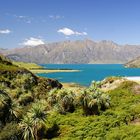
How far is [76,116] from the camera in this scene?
105 m

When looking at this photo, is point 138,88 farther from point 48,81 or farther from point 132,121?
point 48,81

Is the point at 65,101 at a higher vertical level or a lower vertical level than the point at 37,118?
higher

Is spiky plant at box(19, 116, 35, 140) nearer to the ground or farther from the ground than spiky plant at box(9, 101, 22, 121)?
nearer to the ground

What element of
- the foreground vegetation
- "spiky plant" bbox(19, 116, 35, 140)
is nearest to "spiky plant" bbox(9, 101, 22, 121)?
the foreground vegetation

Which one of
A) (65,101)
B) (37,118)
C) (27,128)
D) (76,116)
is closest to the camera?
(27,128)

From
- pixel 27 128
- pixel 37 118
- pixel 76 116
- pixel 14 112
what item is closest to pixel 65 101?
pixel 76 116

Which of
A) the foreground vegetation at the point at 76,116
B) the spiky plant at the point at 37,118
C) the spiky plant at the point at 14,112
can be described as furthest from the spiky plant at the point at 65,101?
the spiky plant at the point at 37,118

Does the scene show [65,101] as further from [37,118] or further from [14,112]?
[37,118]

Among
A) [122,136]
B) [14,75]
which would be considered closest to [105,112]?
[122,136]

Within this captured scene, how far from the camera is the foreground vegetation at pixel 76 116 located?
8588 centimetres

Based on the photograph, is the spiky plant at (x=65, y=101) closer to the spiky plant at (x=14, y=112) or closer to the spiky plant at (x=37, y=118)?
the spiky plant at (x=14, y=112)

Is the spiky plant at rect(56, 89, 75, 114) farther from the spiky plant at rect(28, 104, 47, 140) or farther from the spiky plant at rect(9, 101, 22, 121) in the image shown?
the spiky plant at rect(28, 104, 47, 140)

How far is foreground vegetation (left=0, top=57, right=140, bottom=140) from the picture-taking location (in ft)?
282

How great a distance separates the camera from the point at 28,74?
6998 inches
